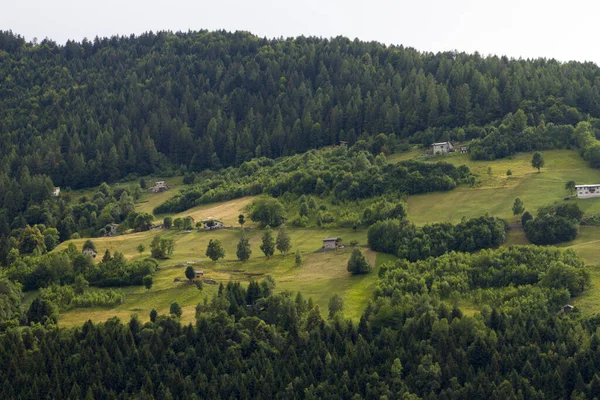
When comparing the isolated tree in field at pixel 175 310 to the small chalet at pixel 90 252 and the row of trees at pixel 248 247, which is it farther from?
the small chalet at pixel 90 252

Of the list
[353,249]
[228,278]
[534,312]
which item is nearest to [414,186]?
[353,249]

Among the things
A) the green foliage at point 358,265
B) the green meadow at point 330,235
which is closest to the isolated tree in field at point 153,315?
the green meadow at point 330,235

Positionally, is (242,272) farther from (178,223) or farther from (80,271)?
(178,223)

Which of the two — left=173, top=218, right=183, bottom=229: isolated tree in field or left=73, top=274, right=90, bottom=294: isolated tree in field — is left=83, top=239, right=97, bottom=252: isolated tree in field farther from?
left=73, top=274, right=90, bottom=294: isolated tree in field

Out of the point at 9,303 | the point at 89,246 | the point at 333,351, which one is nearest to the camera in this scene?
the point at 333,351

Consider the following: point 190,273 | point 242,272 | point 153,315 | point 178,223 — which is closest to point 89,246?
point 178,223

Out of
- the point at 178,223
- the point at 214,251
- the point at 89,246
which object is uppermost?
the point at 178,223

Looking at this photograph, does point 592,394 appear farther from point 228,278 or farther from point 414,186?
point 414,186
